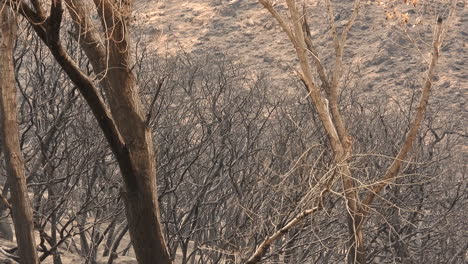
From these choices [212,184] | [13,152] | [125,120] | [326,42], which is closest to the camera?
[125,120]

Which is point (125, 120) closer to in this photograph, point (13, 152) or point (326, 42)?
point (13, 152)

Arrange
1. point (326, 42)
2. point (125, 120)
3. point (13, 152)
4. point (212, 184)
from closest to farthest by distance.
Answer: point (125, 120), point (13, 152), point (212, 184), point (326, 42)

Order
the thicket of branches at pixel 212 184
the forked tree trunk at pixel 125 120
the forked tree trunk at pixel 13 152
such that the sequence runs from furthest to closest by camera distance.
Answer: the thicket of branches at pixel 212 184 < the forked tree trunk at pixel 13 152 < the forked tree trunk at pixel 125 120

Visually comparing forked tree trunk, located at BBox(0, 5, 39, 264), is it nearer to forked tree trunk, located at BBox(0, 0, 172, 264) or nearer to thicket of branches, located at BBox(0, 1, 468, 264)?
forked tree trunk, located at BBox(0, 0, 172, 264)

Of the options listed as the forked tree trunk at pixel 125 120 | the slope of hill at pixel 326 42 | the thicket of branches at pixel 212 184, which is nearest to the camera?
the forked tree trunk at pixel 125 120

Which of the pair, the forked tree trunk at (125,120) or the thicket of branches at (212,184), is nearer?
the forked tree trunk at (125,120)

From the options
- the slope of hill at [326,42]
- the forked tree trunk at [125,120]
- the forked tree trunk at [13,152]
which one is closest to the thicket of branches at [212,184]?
the forked tree trunk at [13,152]

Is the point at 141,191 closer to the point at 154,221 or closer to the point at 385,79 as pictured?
the point at 154,221

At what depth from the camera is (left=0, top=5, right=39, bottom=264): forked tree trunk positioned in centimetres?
708

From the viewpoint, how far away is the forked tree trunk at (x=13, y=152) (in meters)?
7.08

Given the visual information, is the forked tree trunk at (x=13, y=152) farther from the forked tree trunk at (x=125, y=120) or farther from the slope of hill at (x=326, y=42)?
the slope of hill at (x=326, y=42)

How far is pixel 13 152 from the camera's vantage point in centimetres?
721

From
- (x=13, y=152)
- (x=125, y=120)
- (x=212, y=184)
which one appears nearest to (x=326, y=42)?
(x=212, y=184)

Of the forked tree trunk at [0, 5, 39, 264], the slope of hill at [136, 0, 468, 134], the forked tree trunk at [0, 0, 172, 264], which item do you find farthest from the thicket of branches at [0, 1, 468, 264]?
the slope of hill at [136, 0, 468, 134]
